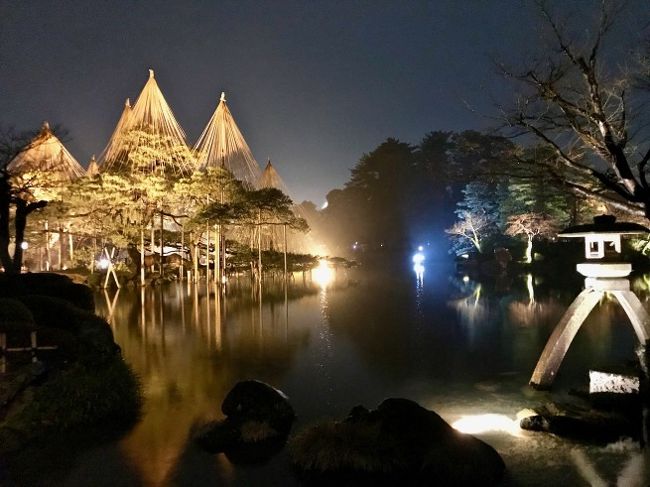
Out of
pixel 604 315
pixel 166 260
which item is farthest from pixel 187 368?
pixel 166 260

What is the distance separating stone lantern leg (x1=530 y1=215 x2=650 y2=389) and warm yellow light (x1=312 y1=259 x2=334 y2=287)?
65.8 ft

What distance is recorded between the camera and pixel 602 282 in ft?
25.2

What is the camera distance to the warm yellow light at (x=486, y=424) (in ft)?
22.4

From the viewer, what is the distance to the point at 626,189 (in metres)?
6.14

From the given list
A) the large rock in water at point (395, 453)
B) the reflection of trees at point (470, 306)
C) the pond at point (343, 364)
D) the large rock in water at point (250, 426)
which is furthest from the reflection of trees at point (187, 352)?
the reflection of trees at point (470, 306)

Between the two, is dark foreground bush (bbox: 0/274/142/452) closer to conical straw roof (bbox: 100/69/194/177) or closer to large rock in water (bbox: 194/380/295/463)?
large rock in water (bbox: 194/380/295/463)

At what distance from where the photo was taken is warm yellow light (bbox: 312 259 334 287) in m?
29.4

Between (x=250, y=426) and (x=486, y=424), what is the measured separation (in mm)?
3473

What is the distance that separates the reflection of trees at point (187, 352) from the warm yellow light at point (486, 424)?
12.4 ft

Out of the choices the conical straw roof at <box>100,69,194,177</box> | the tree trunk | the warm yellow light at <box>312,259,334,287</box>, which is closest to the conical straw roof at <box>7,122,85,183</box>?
the conical straw roof at <box>100,69,194,177</box>

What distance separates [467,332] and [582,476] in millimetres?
8403

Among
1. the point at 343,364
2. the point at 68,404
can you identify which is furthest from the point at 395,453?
the point at 343,364

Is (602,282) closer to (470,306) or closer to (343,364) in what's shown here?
(343,364)

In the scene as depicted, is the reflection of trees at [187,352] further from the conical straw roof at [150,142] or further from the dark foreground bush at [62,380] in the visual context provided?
the conical straw roof at [150,142]
